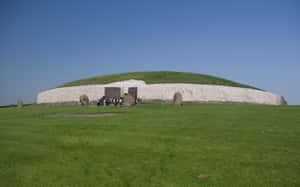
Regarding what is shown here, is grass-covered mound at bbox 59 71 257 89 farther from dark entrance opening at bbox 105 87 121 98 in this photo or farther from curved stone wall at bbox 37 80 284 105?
dark entrance opening at bbox 105 87 121 98

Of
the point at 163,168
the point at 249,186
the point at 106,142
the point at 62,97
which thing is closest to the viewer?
the point at 249,186

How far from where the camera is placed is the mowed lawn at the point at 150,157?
675cm

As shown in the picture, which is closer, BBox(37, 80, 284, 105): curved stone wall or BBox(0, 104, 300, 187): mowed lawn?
BBox(0, 104, 300, 187): mowed lawn

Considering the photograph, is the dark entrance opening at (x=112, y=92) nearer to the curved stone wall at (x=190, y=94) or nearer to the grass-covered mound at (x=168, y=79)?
the curved stone wall at (x=190, y=94)

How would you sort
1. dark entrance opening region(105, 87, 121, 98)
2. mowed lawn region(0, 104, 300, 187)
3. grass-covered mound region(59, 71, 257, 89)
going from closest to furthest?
mowed lawn region(0, 104, 300, 187), dark entrance opening region(105, 87, 121, 98), grass-covered mound region(59, 71, 257, 89)

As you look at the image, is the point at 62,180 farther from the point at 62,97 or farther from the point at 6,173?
the point at 62,97

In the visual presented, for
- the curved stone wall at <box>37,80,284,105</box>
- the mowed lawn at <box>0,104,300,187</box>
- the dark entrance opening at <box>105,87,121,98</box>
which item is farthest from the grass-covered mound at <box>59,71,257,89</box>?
the mowed lawn at <box>0,104,300,187</box>

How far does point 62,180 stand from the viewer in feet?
21.9

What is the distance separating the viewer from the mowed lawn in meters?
6.75

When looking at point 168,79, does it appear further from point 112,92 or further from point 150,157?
point 150,157

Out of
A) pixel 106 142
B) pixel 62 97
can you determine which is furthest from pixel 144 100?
pixel 106 142

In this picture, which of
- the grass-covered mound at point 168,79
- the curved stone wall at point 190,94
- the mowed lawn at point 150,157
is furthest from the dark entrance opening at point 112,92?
the mowed lawn at point 150,157

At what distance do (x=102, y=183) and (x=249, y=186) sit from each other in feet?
12.1

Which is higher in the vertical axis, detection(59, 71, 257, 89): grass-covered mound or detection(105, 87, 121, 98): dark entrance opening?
detection(59, 71, 257, 89): grass-covered mound
